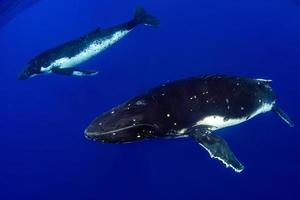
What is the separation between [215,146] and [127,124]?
5.92 feet

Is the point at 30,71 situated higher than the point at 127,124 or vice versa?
the point at 30,71

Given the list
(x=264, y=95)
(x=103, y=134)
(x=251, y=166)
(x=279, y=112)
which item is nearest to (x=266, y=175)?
(x=251, y=166)

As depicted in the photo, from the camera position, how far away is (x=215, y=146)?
738 cm

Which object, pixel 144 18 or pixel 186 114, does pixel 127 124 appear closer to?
pixel 186 114

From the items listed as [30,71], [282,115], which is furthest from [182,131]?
[30,71]

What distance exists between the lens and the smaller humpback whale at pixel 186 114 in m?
6.79

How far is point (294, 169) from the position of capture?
13.8 meters

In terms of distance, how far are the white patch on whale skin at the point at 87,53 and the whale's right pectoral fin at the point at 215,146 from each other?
28.8ft

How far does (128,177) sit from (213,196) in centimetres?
388

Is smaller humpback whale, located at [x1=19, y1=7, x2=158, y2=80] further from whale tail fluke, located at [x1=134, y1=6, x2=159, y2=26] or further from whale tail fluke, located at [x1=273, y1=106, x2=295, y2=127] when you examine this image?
whale tail fluke, located at [x1=273, y1=106, x2=295, y2=127]

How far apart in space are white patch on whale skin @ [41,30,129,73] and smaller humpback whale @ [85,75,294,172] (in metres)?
7.94

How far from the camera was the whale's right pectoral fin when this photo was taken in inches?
283

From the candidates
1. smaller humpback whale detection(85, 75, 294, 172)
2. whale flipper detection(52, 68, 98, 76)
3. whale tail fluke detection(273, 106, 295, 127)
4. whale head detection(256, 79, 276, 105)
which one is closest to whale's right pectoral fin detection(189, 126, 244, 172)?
smaller humpback whale detection(85, 75, 294, 172)

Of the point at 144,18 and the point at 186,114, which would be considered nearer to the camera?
the point at 186,114
